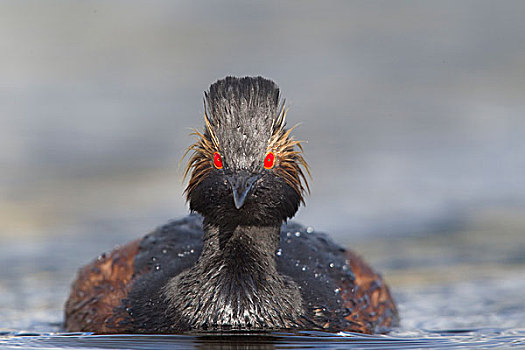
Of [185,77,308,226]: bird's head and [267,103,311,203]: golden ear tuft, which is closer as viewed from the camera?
[185,77,308,226]: bird's head

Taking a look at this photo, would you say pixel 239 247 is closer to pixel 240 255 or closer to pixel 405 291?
pixel 240 255

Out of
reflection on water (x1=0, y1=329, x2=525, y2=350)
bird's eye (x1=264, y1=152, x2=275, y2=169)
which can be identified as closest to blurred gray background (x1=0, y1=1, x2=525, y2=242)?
reflection on water (x1=0, y1=329, x2=525, y2=350)

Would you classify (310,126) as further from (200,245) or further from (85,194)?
(200,245)

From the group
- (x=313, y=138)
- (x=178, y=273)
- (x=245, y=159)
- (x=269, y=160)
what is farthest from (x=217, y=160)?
(x=313, y=138)

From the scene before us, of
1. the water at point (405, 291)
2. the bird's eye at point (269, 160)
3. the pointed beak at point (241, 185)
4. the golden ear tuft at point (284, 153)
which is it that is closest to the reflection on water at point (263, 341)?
the water at point (405, 291)

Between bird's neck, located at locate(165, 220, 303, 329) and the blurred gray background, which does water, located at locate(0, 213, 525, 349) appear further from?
the blurred gray background

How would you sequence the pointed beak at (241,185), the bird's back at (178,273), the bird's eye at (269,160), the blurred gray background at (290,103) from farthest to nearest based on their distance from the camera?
the blurred gray background at (290,103) → the bird's back at (178,273) → the bird's eye at (269,160) → the pointed beak at (241,185)

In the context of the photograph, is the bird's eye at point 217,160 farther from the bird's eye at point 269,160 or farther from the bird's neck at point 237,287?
the bird's neck at point 237,287
